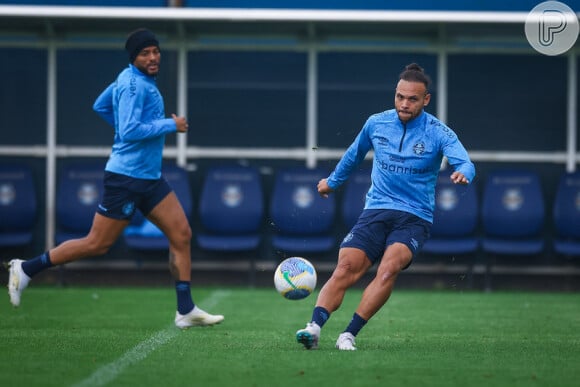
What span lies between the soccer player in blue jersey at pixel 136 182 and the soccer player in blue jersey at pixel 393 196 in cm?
157

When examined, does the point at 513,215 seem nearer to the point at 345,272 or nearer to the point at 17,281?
the point at 345,272

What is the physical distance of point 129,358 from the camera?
7.50 meters

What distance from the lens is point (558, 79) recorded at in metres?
15.9

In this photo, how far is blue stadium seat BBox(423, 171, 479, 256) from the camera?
49.1 feet

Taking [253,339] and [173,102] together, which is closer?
[253,339]

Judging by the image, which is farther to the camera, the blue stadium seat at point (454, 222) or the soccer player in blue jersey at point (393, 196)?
the blue stadium seat at point (454, 222)

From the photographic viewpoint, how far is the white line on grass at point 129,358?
6.46 metres

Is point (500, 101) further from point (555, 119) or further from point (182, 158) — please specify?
point (182, 158)

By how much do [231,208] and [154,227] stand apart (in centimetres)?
105

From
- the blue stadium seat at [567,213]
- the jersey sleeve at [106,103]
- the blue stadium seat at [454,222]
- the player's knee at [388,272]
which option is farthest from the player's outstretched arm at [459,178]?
the blue stadium seat at [567,213]

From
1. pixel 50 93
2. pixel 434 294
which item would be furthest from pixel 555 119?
pixel 50 93

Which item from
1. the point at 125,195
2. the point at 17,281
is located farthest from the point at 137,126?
the point at 17,281

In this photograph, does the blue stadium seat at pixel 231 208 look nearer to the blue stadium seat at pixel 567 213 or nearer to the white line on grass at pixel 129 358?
the blue stadium seat at pixel 567 213

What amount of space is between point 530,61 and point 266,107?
145 inches
